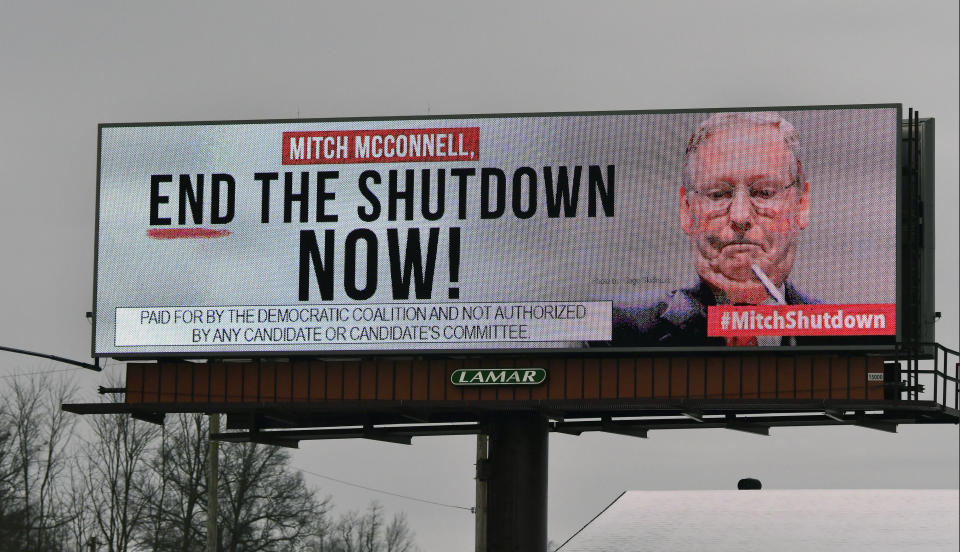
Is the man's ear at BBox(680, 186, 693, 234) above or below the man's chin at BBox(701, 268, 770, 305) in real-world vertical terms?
above

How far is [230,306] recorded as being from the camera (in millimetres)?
43062

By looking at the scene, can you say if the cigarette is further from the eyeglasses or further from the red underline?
the red underline

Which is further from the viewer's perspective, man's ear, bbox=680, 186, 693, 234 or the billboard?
man's ear, bbox=680, 186, 693, 234

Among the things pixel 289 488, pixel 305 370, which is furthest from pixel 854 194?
pixel 289 488

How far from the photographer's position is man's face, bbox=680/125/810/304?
136 feet

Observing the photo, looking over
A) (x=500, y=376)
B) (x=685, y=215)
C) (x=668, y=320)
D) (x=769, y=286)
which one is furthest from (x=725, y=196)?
(x=500, y=376)

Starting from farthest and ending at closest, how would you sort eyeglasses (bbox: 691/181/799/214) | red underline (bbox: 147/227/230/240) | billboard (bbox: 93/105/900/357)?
red underline (bbox: 147/227/230/240) < eyeglasses (bbox: 691/181/799/214) < billboard (bbox: 93/105/900/357)

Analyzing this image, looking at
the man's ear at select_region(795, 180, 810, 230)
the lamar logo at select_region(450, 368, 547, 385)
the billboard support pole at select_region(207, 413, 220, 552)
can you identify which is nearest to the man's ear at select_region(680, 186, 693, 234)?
the man's ear at select_region(795, 180, 810, 230)

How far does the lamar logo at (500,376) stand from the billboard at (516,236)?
0.62 m

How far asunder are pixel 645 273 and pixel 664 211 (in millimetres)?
1264

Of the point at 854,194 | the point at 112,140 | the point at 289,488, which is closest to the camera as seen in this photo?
the point at 854,194

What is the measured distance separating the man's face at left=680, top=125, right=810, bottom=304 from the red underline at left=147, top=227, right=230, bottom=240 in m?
9.24

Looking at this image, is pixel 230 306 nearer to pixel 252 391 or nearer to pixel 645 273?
pixel 252 391

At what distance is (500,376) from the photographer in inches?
1663
